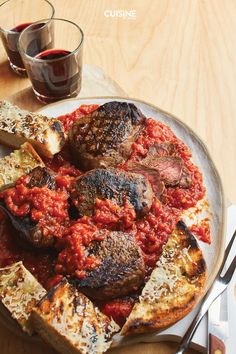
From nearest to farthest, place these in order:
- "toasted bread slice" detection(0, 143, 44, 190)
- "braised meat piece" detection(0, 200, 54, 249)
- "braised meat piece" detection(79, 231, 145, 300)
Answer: "braised meat piece" detection(79, 231, 145, 300) → "braised meat piece" detection(0, 200, 54, 249) → "toasted bread slice" detection(0, 143, 44, 190)

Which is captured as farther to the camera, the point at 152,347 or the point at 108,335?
the point at 152,347

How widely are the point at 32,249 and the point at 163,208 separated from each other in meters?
0.96

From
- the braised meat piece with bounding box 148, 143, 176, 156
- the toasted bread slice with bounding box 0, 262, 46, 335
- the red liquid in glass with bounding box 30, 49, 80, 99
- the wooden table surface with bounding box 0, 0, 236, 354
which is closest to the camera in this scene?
the toasted bread slice with bounding box 0, 262, 46, 335

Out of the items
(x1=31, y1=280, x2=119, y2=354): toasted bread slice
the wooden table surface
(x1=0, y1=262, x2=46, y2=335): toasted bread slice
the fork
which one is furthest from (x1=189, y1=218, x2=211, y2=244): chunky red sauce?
(x1=0, y1=262, x2=46, y2=335): toasted bread slice

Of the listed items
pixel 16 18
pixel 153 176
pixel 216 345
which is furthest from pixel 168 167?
pixel 16 18

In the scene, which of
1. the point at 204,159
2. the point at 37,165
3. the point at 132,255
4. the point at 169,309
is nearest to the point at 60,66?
the point at 37,165

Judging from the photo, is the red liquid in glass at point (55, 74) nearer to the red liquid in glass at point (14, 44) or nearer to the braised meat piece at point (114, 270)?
the red liquid in glass at point (14, 44)

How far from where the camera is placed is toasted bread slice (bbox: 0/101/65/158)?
3.64m

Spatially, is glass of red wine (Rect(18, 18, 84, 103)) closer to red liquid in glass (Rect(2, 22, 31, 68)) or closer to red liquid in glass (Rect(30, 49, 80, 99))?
red liquid in glass (Rect(30, 49, 80, 99))

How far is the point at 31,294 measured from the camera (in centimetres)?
286

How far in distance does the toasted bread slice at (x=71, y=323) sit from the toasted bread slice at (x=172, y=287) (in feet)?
0.53

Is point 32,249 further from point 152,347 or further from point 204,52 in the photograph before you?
point 204,52

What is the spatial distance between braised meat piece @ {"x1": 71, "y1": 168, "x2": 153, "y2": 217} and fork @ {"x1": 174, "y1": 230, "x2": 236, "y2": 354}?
638 mm

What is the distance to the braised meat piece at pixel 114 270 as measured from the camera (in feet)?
9.57
